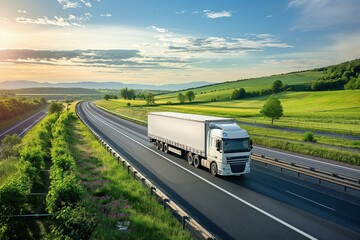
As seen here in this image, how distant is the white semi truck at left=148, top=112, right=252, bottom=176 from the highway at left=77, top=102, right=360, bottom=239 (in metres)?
0.84

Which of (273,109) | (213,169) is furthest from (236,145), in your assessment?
(273,109)

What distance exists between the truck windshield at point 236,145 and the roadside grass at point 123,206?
631cm

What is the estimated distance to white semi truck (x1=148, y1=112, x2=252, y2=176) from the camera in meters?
21.7

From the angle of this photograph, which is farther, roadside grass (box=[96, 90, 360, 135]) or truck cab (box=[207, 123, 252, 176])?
roadside grass (box=[96, 90, 360, 135])

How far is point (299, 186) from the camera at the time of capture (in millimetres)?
20250

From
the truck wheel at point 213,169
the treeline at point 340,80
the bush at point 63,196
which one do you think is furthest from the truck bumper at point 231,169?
the treeline at point 340,80

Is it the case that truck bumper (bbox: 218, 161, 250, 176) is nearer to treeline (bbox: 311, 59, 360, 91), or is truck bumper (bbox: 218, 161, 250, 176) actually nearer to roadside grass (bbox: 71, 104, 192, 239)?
roadside grass (bbox: 71, 104, 192, 239)

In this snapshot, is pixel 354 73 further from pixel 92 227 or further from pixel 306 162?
pixel 92 227

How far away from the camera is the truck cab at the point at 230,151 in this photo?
21641 millimetres

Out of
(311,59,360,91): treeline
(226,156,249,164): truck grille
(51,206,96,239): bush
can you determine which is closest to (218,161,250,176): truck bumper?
(226,156,249,164): truck grille

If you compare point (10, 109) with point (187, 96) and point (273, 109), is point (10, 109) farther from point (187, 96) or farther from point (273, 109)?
point (273, 109)

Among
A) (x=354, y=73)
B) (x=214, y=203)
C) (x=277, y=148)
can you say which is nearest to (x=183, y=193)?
(x=214, y=203)

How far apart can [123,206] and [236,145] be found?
9.16 metres

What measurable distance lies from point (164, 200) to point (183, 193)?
3451 mm
